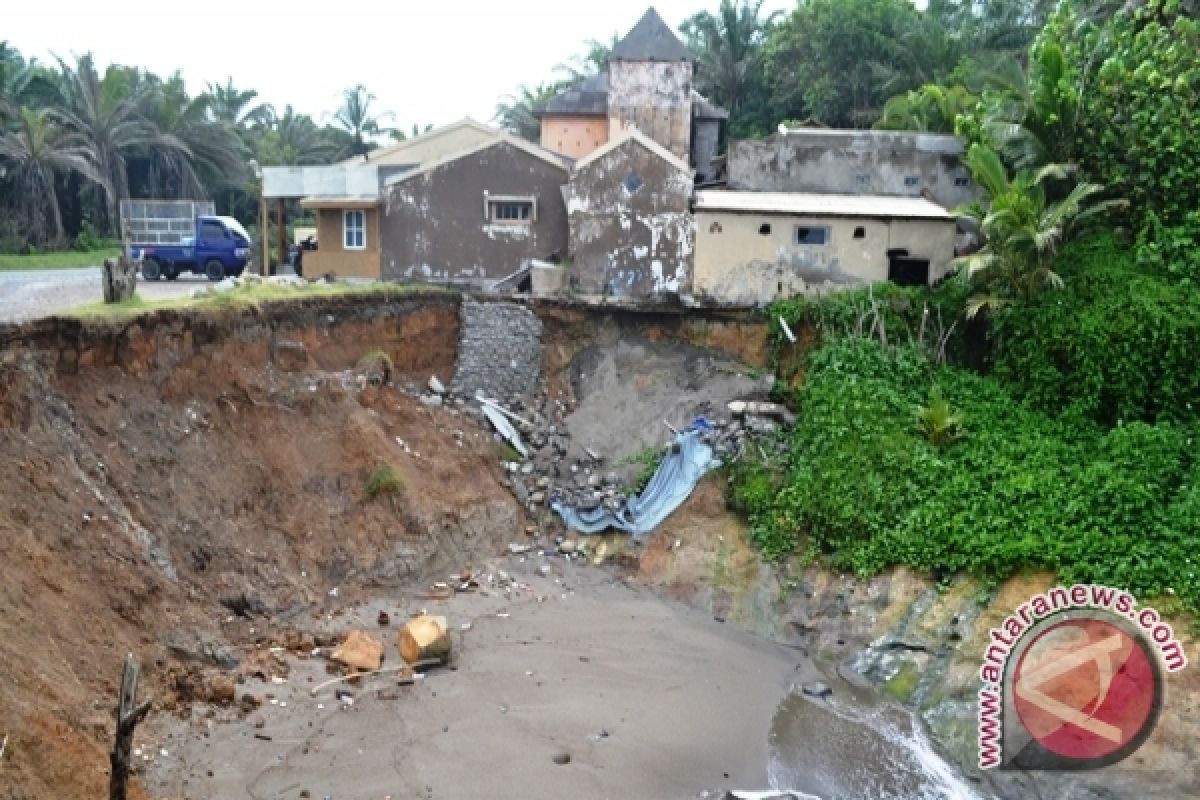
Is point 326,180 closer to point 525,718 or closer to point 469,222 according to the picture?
point 469,222

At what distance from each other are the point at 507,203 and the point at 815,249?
280 inches

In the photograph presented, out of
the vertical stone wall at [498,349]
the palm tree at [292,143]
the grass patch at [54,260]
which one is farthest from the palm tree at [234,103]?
the vertical stone wall at [498,349]

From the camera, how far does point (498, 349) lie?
73.0 ft

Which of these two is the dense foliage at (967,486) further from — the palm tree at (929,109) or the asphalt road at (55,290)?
the asphalt road at (55,290)

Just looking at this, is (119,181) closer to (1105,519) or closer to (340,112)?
(340,112)

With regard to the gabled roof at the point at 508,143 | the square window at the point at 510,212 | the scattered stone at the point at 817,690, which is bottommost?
the scattered stone at the point at 817,690

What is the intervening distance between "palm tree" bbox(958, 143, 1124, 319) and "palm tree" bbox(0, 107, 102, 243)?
28.1m

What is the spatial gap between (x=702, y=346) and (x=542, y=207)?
16.7 feet

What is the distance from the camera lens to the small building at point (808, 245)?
72.5ft

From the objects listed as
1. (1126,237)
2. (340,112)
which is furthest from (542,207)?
(340,112)

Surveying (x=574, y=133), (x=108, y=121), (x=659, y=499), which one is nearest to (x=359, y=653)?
(x=659, y=499)

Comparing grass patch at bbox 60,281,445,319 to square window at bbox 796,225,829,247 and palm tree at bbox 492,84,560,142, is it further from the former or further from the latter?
palm tree at bbox 492,84,560,142

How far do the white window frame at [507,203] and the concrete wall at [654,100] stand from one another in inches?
235

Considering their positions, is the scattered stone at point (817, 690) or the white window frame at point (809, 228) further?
the white window frame at point (809, 228)
